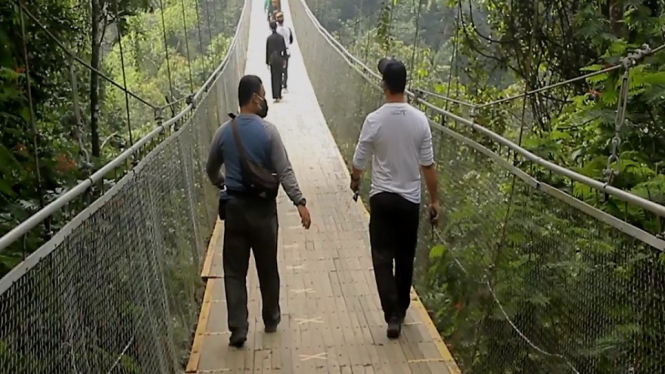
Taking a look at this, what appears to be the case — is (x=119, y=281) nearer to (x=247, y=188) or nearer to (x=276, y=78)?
(x=247, y=188)

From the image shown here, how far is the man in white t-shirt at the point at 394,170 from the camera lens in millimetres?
3602

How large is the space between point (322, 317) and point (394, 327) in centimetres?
51

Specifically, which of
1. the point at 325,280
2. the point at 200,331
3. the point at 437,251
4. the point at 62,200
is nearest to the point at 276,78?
the point at 325,280

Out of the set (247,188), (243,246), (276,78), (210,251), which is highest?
(247,188)

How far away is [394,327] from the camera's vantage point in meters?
3.87

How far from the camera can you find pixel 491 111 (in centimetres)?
568

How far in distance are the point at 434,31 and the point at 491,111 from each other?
276 centimetres

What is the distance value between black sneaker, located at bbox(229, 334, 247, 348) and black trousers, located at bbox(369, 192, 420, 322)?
2.16 feet

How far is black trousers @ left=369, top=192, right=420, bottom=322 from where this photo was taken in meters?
3.66

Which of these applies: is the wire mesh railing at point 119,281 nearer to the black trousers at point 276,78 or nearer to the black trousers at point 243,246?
the black trousers at point 243,246

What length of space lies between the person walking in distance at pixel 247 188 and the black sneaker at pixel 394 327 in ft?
1.93

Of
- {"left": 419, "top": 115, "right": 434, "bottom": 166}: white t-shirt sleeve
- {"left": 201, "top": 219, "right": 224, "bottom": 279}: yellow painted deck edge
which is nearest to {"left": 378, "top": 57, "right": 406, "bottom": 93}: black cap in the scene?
{"left": 419, "top": 115, "right": 434, "bottom": 166}: white t-shirt sleeve

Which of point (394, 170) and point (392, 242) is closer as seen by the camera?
point (394, 170)

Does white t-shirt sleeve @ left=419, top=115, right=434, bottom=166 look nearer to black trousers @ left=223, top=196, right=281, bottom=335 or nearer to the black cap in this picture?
the black cap
